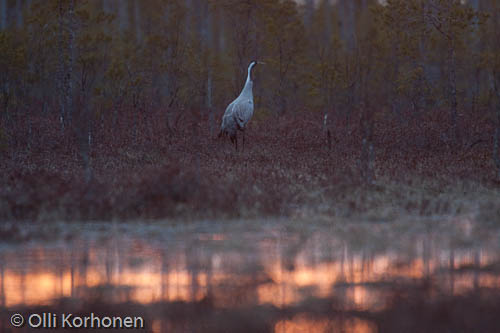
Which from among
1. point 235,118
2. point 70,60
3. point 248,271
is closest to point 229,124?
point 235,118

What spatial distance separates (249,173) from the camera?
10797mm

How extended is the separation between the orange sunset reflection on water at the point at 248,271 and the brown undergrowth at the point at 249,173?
1219 millimetres

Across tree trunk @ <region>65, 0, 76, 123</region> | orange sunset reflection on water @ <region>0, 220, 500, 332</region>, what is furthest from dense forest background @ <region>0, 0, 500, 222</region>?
orange sunset reflection on water @ <region>0, 220, 500, 332</region>

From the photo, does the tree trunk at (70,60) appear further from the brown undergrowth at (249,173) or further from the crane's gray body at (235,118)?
the crane's gray body at (235,118)

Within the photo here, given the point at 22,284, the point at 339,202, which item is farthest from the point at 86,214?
the point at 339,202

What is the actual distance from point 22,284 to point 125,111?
12976 millimetres

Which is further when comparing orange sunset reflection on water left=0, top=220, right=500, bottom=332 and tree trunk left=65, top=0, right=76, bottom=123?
tree trunk left=65, top=0, right=76, bottom=123

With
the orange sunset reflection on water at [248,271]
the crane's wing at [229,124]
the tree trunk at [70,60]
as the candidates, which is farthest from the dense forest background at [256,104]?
the orange sunset reflection on water at [248,271]

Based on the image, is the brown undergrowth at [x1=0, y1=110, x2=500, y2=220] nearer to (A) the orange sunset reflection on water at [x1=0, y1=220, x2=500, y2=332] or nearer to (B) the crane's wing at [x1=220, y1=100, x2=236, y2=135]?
(B) the crane's wing at [x1=220, y1=100, x2=236, y2=135]

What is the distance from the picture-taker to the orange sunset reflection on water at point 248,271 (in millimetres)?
5004

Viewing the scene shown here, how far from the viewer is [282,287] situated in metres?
5.28

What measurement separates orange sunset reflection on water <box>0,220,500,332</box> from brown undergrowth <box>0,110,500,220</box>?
1219 mm

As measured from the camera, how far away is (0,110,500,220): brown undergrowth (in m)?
8.15

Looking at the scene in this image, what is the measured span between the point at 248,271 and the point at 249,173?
510 cm
